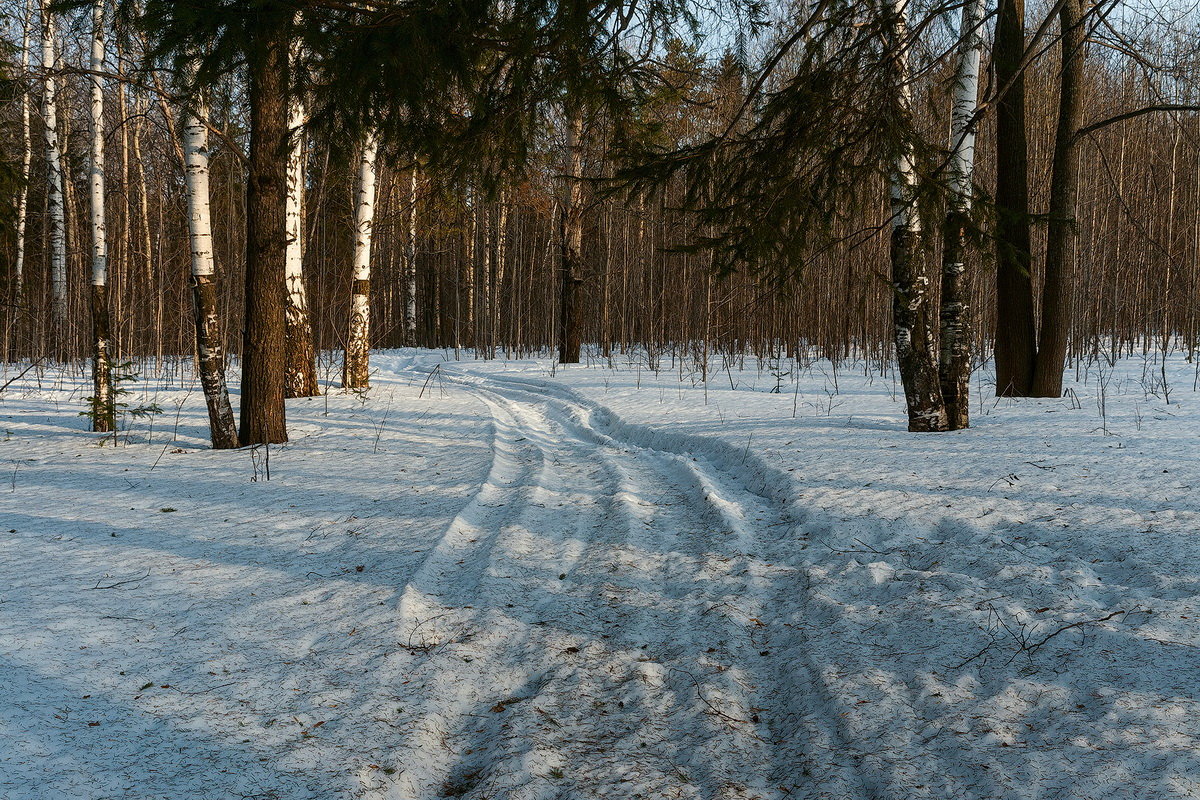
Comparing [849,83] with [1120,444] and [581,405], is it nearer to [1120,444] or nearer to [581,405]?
[1120,444]

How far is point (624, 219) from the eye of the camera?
24.4 m

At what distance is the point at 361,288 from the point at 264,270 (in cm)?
535

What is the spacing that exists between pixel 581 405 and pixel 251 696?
8.34 m

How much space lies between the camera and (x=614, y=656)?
10.6 ft

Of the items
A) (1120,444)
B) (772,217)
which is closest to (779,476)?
(772,217)

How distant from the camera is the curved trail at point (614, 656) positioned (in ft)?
8.08

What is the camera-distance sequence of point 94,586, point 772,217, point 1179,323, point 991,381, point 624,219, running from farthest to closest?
point 624,219 < point 1179,323 < point 991,381 < point 772,217 < point 94,586

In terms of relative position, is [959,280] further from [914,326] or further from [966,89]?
[966,89]

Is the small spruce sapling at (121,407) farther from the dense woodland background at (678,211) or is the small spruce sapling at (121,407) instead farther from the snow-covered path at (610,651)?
the snow-covered path at (610,651)

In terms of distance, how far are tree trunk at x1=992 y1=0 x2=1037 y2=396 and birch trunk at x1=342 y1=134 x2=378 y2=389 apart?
9260 millimetres

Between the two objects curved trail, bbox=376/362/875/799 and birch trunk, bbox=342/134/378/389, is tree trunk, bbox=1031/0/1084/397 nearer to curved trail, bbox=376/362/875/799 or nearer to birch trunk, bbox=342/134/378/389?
curved trail, bbox=376/362/875/799

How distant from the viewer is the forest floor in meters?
2.42

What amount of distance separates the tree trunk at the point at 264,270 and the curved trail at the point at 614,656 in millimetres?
3328

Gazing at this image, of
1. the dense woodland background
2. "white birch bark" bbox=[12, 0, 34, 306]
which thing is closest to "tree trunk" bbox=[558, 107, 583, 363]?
the dense woodland background
